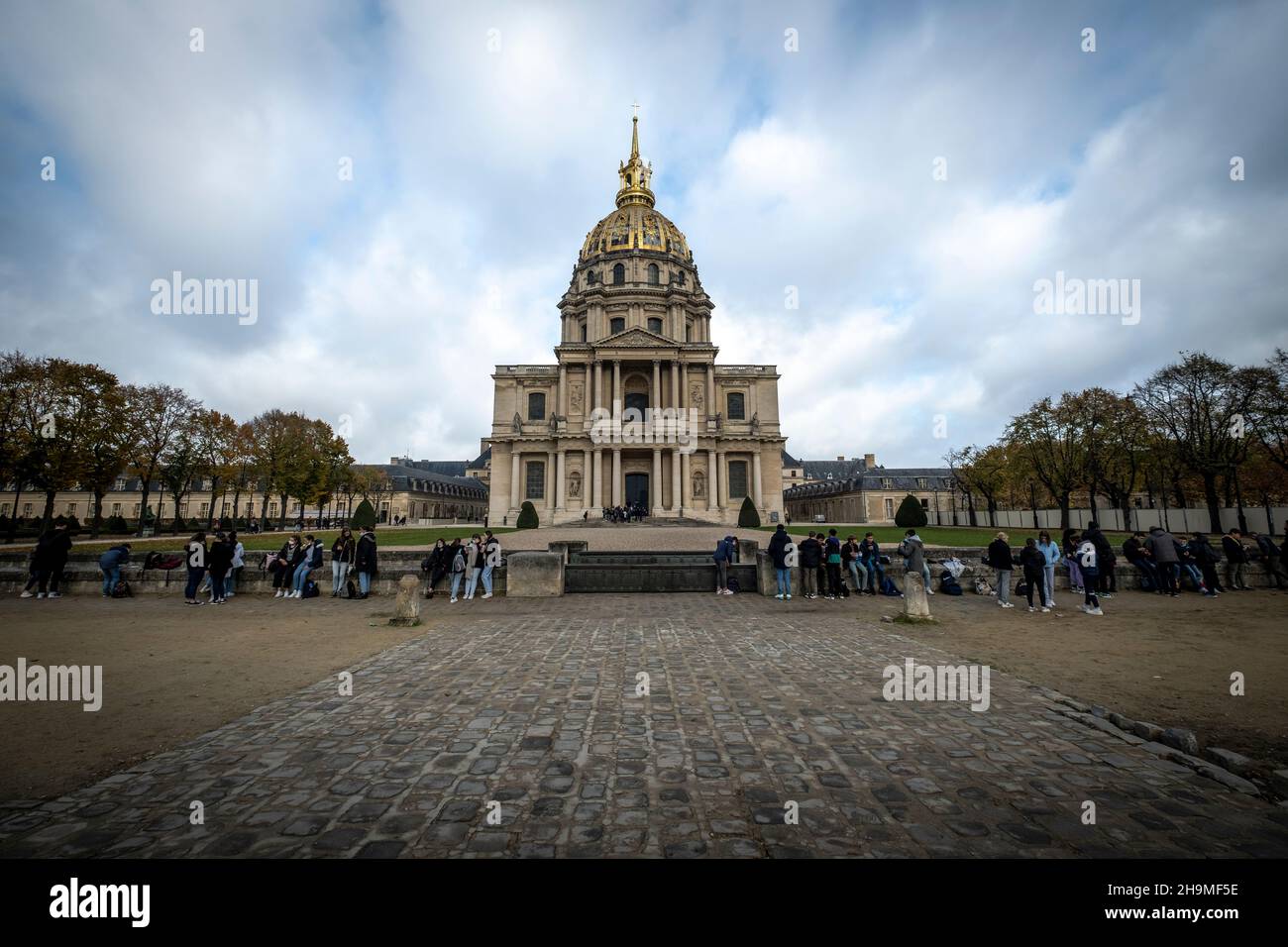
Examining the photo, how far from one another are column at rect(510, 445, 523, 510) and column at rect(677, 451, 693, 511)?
1476 centimetres

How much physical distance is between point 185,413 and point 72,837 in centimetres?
4725

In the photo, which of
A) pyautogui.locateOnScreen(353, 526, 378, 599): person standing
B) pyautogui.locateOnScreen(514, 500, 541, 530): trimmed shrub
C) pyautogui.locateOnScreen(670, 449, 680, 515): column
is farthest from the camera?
pyautogui.locateOnScreen(670, 449, 680, 515): column

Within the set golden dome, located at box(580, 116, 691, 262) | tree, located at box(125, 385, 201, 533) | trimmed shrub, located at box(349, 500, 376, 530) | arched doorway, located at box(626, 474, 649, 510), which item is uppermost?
golden dome, located at box(580, 116, 691, 262)

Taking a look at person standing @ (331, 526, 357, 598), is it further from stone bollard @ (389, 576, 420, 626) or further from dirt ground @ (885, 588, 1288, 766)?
dirt ground @ (885, 588, 1288, 766)

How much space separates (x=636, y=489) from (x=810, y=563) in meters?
36.5

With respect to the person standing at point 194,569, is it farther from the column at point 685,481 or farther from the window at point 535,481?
the column at point 685,481

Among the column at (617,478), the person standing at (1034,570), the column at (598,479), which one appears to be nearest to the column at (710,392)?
the column at (617,478)

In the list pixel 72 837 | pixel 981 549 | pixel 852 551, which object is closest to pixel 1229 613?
pixel 852 551

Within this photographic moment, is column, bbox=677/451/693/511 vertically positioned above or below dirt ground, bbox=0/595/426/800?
above

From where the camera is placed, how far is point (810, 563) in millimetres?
13750

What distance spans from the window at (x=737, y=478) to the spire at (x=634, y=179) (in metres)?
35.5

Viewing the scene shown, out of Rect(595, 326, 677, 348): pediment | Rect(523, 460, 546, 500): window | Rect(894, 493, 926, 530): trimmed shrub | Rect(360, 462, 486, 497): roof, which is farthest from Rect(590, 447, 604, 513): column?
Rect(360, 462, 486, 497): roof

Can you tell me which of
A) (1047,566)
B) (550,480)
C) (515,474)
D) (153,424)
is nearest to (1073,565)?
(1047,566)

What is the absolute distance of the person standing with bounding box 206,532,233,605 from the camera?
12711mm
